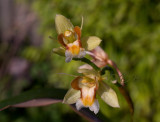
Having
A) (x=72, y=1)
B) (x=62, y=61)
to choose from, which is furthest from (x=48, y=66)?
(x=72, y=1)

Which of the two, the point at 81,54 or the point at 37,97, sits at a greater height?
the point at 81,54

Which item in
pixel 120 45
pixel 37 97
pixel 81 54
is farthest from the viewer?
pixel 120 45

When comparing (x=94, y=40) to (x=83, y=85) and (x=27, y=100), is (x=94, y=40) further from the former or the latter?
(x=27, y=100)

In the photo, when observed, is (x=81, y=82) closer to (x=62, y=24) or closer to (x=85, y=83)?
(x=85, y=83)

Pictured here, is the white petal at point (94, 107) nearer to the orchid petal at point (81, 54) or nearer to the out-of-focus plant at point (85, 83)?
the out-of-focus plant at point (85, 83)

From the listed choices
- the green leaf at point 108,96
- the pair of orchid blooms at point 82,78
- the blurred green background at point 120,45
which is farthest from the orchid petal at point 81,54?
the blurred green background at point 120,45

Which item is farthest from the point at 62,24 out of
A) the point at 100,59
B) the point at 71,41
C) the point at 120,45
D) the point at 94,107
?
the point at 120,45

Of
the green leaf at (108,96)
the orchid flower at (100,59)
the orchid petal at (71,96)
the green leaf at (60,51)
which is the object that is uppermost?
the green leaf at (60,51)
